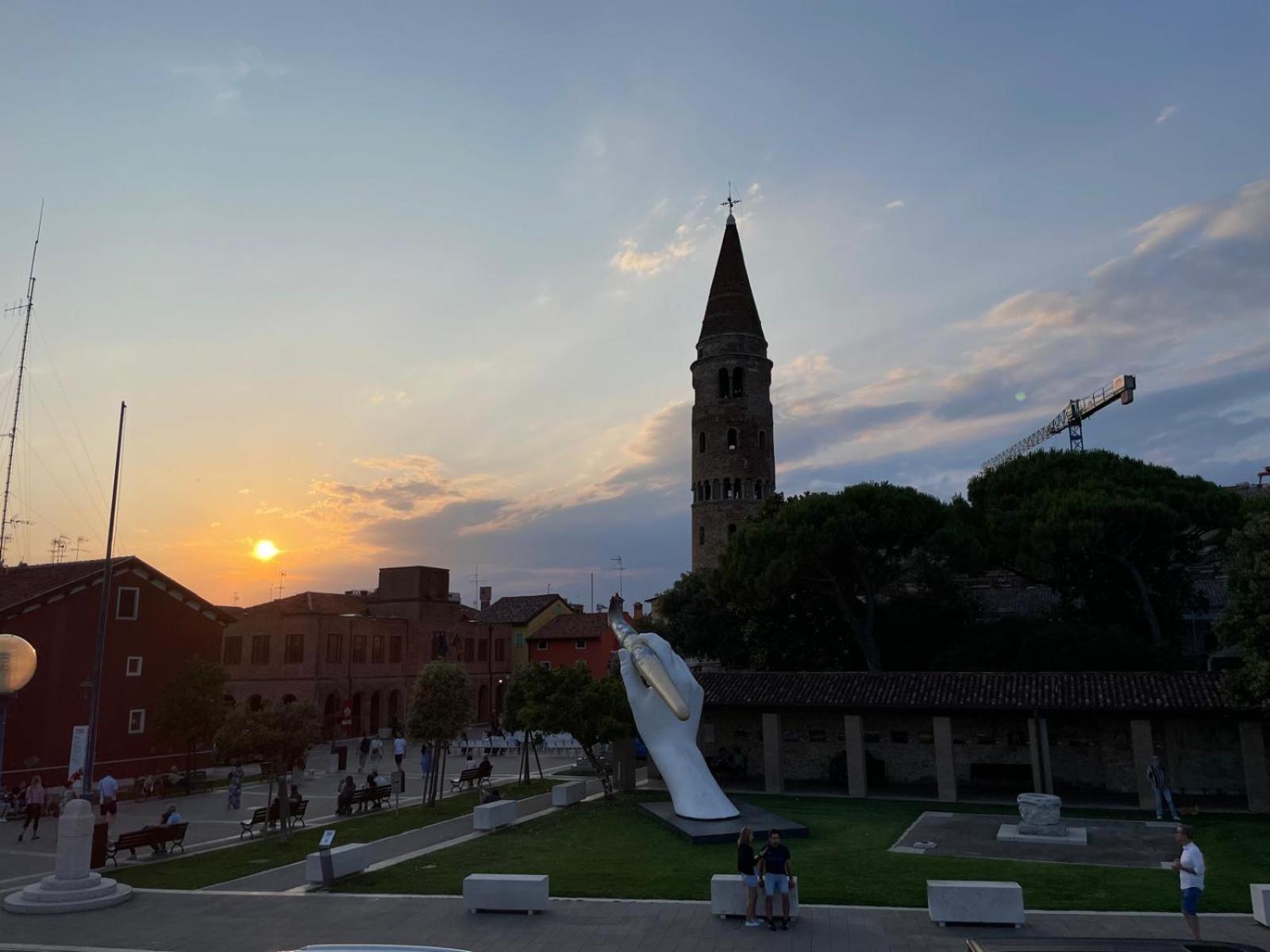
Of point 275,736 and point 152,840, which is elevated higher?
point 275,736

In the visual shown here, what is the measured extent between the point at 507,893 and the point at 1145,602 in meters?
32.3

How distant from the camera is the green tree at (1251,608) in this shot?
21562mm

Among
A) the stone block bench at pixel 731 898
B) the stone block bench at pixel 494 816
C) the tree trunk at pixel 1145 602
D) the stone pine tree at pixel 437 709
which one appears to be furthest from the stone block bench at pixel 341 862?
the tree trunk at pixel 1145 602

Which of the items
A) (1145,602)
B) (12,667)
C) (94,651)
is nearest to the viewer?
(12,667)

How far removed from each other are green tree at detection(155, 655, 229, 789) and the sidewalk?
19058 millimetres

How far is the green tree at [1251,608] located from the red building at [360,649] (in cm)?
3117

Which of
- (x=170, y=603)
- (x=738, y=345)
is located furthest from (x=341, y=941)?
(x=738, y=345)

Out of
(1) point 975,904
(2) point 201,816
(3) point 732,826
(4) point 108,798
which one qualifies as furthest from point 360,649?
(1) point 975,904

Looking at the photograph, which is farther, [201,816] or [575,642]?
[575,642]

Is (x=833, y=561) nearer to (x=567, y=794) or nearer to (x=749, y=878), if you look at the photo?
(x=567, y=794)

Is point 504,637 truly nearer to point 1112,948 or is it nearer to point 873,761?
point 873,761

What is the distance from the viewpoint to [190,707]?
3192 centimetres

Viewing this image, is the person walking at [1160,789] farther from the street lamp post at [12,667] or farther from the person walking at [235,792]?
the person walking at [235,792]

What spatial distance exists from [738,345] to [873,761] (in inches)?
1485
